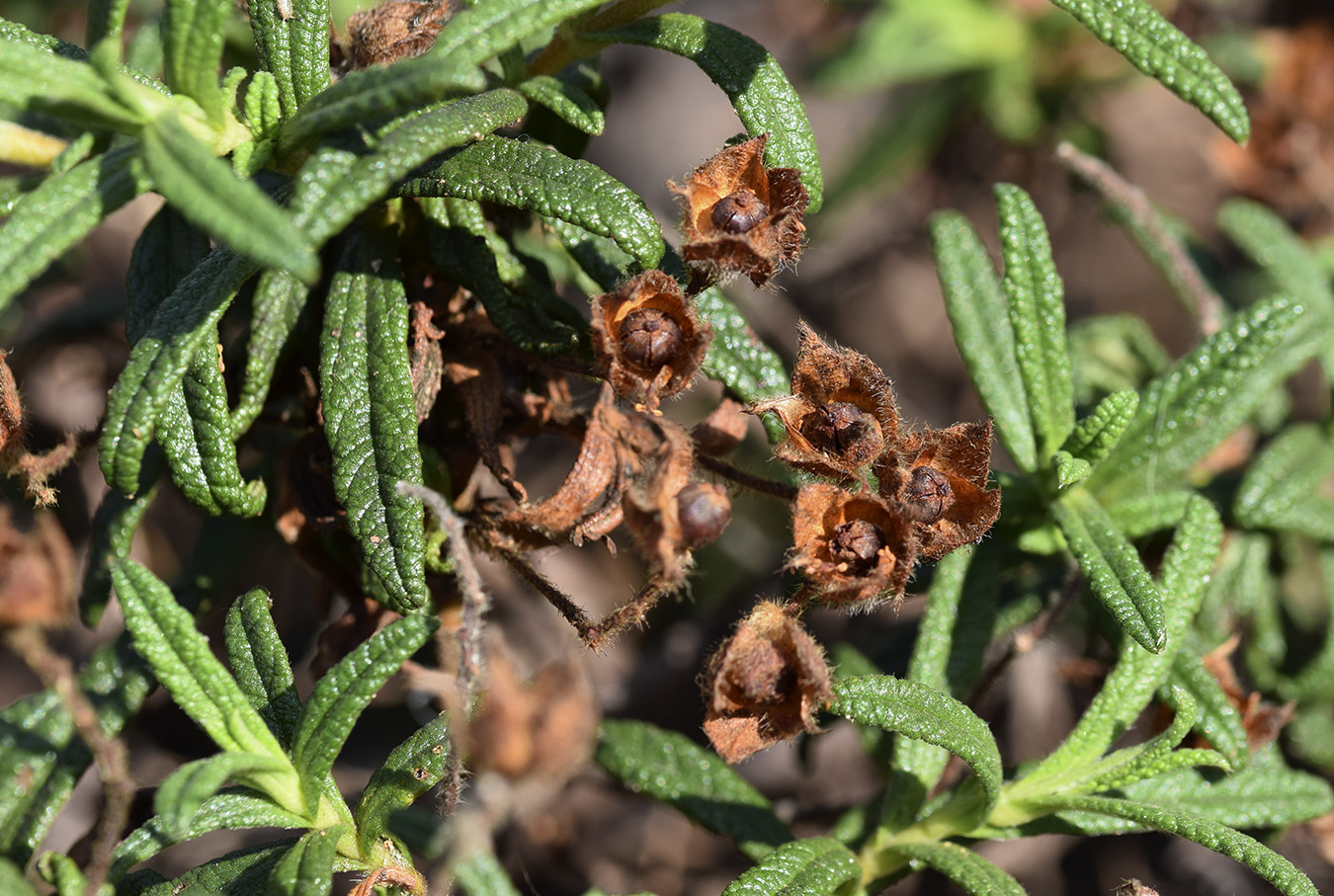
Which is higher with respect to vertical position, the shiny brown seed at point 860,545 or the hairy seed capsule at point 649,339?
the hairy seed capsule at point 649,339

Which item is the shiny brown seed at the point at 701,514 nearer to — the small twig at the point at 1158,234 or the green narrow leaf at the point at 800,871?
the green narrow leaf at the point at 800,871

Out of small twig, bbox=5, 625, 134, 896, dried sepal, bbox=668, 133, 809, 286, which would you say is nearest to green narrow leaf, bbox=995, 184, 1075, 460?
dried sepal, bbox=668, 133, 809, 286

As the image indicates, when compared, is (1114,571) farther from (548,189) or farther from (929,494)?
(548,189)

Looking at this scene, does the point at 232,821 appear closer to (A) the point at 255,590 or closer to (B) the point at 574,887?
(A) the point at 255,590

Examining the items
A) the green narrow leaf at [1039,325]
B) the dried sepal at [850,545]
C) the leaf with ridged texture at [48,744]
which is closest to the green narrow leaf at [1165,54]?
the green narrow leaf at [1039,325]

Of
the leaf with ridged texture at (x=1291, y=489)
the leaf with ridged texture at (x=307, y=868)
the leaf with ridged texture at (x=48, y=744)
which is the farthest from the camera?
the leaf with ridged texture at (x=1291, y=489)

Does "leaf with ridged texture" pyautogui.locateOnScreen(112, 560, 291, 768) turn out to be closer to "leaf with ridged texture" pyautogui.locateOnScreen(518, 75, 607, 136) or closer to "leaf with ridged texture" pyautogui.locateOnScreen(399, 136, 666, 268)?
"leaf with ridged texture" pyautogui.locateOnScreen(399, 136, 666, 268)

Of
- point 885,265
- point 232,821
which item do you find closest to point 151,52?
point 232,821
